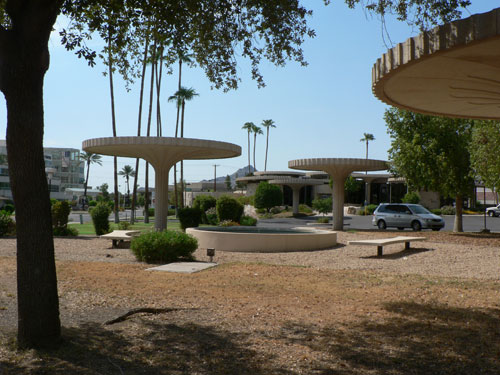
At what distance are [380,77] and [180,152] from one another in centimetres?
1629

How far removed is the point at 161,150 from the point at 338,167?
31.5ft

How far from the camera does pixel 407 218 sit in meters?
27.0

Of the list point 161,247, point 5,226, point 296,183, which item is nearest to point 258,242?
point 161,247

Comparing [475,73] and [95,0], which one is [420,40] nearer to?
[475,73]

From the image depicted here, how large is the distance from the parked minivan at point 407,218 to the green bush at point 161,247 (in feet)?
57.8

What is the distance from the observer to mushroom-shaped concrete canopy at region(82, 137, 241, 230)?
1991 centimetres

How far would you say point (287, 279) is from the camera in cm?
962

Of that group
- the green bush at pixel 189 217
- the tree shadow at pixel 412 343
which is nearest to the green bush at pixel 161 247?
the tree shadow at pixel 412 343

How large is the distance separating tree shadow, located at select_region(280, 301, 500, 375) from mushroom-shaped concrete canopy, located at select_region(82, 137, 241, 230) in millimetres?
14911

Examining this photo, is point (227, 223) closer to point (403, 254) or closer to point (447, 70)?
point (403, 254)

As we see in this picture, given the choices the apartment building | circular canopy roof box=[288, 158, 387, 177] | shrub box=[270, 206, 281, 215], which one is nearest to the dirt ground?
circular canopy roof box=[288, 158, 387, 177]

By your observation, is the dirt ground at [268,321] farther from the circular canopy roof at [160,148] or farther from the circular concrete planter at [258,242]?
the circular canopy roof at [160,148]

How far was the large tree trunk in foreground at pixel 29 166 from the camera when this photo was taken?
472 centimetres

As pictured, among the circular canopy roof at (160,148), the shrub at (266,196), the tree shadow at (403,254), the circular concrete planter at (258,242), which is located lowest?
the tree shadow at (403,254)
